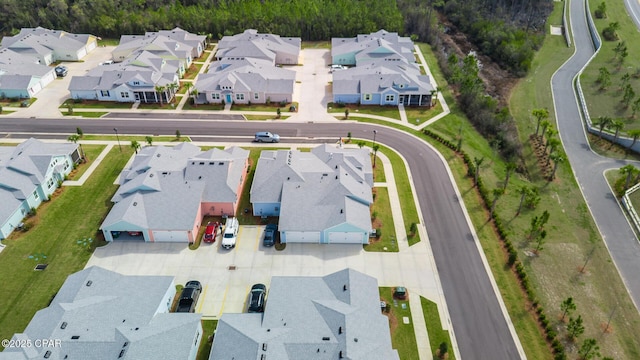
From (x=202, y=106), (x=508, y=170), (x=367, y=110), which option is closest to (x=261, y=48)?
(x=202, y=106)

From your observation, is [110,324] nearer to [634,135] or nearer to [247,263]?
[247,263]

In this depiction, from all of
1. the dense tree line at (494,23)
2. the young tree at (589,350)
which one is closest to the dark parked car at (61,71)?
the dense tree line at (494,23)

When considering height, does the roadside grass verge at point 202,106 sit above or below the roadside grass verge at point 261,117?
below

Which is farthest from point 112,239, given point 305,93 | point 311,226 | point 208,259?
Answer: point 305,93

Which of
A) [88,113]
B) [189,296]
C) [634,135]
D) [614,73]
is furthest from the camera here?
[614,73]

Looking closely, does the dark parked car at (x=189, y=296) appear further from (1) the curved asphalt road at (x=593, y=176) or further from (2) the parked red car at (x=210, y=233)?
(1) the curved asphalt road at (x=593, y=176)

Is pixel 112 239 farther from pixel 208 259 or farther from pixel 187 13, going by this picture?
pixel 187 13
